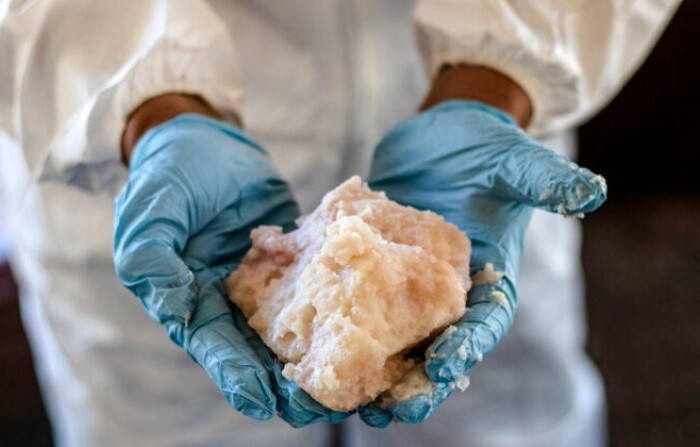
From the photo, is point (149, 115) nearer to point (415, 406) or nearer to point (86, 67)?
point (86, 67)

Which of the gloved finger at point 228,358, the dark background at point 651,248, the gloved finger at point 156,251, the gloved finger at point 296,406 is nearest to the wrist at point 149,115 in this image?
the gloved finger at point 156,251

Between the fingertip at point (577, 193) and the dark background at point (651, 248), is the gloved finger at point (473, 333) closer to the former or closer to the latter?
the fingertip at point (577, 193)

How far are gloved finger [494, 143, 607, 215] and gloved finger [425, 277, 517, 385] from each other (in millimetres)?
91

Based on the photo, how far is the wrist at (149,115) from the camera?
0.88 metres

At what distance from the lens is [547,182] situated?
710 mm

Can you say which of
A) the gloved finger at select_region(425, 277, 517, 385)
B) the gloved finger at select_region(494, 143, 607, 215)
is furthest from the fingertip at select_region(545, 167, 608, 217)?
the gloved finger at select_region(425, 277, 517, 385)

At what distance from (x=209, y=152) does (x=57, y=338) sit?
46cm

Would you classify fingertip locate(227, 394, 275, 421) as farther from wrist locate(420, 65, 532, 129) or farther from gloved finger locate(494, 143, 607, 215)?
wrist locate(420, 65, 532, 129)

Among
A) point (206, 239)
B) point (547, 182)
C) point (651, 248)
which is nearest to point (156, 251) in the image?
point (206, 239)

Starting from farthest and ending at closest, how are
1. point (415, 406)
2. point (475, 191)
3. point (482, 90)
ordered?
Result: point (482, 90) → point (475, 191) → point (415, 406)

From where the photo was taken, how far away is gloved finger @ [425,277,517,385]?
2.18 feet

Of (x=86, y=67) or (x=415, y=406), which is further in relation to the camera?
(x=86, y=67)

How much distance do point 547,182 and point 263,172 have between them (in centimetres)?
31

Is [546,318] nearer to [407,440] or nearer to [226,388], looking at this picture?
[407,440]
